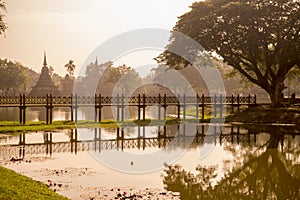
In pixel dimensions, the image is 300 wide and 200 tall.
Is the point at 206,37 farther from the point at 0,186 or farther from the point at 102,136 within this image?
the point at 0,186

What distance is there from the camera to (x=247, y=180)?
56.3ft

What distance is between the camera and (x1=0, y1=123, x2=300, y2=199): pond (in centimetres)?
1584

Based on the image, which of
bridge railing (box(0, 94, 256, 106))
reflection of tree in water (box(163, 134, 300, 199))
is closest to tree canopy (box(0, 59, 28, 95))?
bridge railing (box(0, 94, 256, 106))

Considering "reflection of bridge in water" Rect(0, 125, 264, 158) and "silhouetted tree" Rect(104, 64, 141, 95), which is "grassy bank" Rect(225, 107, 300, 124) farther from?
"silhouetted tree" Rect(104, 64, 141, 95)

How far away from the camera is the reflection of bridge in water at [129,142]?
24633 millimetres

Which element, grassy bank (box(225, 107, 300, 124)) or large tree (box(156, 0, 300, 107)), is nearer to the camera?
grassy bank (box(225, 107, 300, 124))

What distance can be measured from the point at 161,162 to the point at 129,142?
8.02 metres

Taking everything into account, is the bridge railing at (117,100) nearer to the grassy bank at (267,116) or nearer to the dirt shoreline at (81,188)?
the grassy bank at (267,116)

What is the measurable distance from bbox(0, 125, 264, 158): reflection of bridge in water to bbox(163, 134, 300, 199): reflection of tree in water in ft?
21.5

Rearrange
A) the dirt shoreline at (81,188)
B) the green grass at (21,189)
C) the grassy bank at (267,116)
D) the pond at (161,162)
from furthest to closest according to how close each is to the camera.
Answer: the grassy bank at (267,116)
the pond at (161,162)
the dirt shoreline at (81,188)
the green grass at (21,189)

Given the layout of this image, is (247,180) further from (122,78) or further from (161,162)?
(122,78)

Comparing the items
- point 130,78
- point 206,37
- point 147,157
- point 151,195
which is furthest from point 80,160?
point 130,78

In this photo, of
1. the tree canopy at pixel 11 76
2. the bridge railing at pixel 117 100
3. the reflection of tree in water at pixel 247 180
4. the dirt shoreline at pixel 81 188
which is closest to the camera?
the dirt shoreline at pixel 81 188

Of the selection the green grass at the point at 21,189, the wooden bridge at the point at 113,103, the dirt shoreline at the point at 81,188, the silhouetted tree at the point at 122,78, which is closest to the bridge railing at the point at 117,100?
the wooden bridge at the point at 113,103
